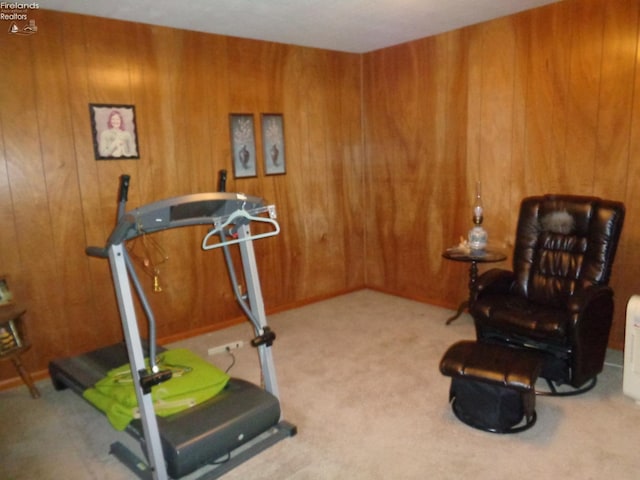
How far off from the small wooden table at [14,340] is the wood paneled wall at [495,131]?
336cm

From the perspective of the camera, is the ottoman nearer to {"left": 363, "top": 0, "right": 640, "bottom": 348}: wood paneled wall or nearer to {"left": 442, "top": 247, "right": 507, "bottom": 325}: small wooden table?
{"left": 442, "top": 247, "right": 507, "bottom": 325}: small wooden table

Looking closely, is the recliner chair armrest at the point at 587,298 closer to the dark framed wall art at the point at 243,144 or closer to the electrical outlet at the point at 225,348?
the electrical outlet at the point at 225,348

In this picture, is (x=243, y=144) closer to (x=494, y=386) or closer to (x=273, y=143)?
(x=273, y=143)

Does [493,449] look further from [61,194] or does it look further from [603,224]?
[61,194]

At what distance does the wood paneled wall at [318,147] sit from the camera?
325 cm

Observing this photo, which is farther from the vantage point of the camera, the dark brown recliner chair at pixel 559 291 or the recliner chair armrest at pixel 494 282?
the recliner chair armrest at pixel 494 282

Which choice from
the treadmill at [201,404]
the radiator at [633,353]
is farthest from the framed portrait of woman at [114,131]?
Result: the radiator at [633,353]

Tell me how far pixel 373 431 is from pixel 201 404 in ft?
3.07

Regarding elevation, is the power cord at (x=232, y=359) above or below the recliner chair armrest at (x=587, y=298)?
below

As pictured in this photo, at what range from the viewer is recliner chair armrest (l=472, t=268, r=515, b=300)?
3.22 metres

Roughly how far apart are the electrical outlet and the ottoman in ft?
5.79

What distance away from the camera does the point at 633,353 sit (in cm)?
268

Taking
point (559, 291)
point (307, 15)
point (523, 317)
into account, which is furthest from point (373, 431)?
point (307, 15)

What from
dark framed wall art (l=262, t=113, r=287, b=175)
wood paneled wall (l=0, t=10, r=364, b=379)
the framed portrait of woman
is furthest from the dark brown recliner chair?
the framed portrait of woman
